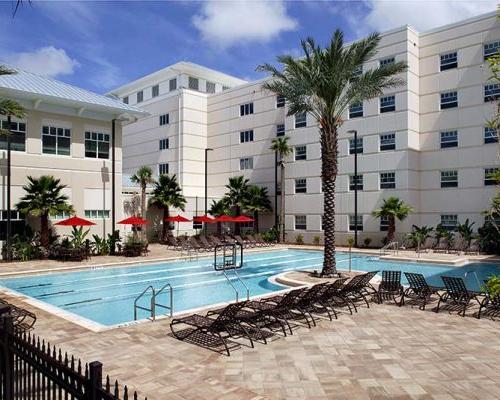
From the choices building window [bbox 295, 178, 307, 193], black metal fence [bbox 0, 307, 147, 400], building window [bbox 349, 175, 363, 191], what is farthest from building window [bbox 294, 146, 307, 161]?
black metal fence [bbox 0, 307, 147, 400]

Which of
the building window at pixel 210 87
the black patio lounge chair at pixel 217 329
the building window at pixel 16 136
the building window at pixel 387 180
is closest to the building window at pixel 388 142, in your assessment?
the building window at pixel 387 180

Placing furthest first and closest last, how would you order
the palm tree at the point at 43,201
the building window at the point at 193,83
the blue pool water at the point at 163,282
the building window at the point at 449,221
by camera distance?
the building window at the point at 193,83
the building window at the point at 449,221
the palm tree at the point at 43,201
the blue pool water at the point at 163,282

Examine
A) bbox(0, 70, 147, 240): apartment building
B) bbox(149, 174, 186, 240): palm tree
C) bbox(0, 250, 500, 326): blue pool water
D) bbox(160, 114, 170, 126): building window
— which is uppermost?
bbox(160, 114, 170, 126): building window

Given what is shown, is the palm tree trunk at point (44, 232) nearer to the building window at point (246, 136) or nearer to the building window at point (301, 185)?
the building window at point (301, 185)

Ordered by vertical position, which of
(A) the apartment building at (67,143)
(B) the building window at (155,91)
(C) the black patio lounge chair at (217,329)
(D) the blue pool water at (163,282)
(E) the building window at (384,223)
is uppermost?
(B) the building window at (155,91)

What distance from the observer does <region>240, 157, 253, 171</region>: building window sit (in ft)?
139

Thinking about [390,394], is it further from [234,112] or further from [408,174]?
[234,112]

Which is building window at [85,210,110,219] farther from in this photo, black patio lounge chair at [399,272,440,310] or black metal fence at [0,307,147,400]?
black metal fence at [0,307,147,400]

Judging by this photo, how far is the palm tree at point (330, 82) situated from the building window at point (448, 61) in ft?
52.7

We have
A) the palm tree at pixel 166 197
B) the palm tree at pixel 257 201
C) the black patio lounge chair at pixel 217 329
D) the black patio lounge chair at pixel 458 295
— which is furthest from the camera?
the palm tree at pixel 257 201

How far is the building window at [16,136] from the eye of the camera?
2458 centimetres

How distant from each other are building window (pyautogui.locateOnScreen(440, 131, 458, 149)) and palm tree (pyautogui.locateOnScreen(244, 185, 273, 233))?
1541 cm

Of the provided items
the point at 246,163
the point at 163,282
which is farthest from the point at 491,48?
the point at 163,282

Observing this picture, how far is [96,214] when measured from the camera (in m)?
28.7
